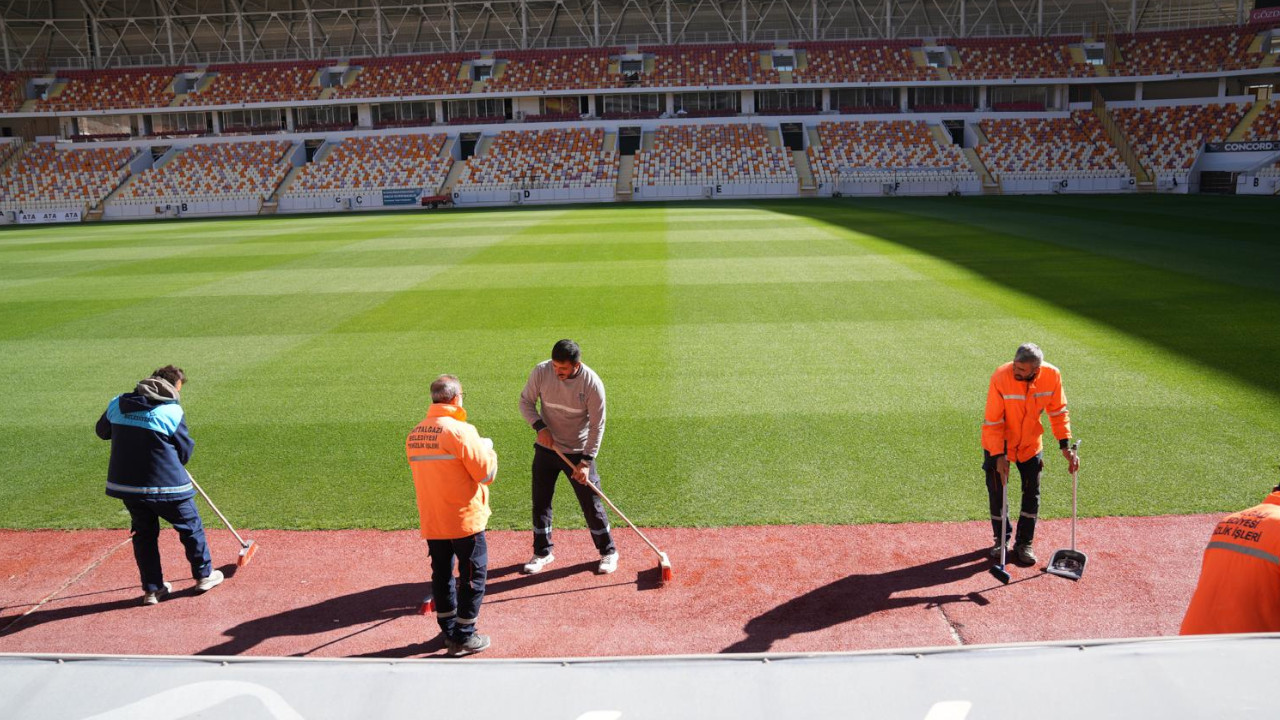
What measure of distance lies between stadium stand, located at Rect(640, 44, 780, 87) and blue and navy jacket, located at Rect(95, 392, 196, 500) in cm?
5838

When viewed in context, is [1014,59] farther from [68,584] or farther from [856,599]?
[68,584]

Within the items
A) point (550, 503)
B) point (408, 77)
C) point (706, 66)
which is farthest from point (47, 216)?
point (550, 503)

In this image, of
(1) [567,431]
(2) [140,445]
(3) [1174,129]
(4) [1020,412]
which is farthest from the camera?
(3) [1174,129]

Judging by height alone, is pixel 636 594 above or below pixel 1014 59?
below

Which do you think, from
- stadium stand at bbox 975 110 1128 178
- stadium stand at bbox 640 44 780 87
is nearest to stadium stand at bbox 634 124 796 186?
stadium stand at bbox 640 44 780 87

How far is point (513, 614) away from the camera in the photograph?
6977 mm

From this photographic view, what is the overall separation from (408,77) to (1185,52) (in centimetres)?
5165

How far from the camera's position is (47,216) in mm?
51906

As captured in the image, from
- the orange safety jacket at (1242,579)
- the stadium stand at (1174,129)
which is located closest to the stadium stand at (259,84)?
the stadium stand at (1174,129)

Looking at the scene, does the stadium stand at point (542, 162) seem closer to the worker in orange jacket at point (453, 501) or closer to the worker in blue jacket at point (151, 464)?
the worker in blue jacket at point (151, 464)

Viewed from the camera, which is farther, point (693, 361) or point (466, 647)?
point (693, 361)

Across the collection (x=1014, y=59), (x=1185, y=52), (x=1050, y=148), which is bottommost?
(x=1050, y=148)

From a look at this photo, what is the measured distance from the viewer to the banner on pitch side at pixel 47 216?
169 ft

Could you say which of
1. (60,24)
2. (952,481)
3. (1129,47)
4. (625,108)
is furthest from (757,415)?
(60,24)
